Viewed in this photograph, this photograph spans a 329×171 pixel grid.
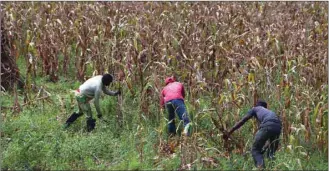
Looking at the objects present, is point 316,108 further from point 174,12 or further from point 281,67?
point 174,12

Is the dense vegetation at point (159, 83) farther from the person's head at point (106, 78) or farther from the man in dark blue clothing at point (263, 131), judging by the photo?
the person's head at point (106, 78)

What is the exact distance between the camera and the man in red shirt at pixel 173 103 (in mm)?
7172

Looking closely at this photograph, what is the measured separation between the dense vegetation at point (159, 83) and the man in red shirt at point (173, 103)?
0.13 m

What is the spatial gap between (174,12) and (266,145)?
534 cm

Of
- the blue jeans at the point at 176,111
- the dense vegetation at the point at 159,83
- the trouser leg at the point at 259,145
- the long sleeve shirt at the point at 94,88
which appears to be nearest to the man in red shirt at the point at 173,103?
the blue jeans at the point at 176,111

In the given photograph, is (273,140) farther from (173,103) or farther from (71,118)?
(71,118)

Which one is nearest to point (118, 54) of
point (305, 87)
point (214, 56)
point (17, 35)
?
point (214, 56)

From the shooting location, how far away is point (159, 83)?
7762mm

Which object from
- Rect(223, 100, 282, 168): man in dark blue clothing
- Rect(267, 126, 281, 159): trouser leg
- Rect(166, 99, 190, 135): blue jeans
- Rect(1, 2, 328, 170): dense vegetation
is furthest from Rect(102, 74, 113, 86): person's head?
Rect(267, 126, 281, 159): trouser leg

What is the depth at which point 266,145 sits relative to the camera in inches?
261

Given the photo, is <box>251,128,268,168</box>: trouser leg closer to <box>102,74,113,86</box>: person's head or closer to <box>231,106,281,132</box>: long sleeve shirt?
<box>231,106,281,132</box>: long sleeve shirt

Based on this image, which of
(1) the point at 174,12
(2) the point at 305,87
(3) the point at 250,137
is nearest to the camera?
(3) the point at 250,137

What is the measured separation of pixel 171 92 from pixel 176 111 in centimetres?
26

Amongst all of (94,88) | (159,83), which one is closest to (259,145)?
(159,83)
